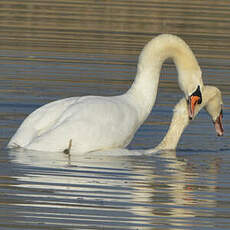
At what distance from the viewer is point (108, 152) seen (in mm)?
11484

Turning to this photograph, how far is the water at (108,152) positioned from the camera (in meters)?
8.68

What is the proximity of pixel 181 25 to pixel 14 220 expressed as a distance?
659 inches

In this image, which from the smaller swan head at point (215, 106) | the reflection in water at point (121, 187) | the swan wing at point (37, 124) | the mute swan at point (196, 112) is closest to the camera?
the reflection in water at point (121, 187)

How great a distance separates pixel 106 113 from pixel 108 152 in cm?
44

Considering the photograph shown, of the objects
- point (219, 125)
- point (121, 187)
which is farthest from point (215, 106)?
point (121, 187)

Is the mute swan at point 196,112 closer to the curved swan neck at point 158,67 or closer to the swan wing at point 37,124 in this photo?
the curved swan neck at point 158,67

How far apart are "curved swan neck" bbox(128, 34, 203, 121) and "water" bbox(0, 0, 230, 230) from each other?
640mm

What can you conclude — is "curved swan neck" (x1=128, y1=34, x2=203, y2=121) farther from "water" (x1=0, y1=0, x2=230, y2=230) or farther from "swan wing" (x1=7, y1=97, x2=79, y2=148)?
"swan wing" (x1=7, y1=97, x2=79, y2=148)

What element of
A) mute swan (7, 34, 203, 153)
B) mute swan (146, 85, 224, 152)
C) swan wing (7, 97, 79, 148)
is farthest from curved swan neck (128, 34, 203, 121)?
swan wing (7, 97, 79, 148)

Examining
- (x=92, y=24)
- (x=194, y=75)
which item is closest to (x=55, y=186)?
(x=194, y=75)

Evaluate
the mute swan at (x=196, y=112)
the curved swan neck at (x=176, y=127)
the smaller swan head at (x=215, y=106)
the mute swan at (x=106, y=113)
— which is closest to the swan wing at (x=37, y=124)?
the mute swan at (x=106, y=113)

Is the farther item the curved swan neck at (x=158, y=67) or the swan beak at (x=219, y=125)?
the swan beak at (x=219, y=125)

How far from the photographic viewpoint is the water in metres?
8.68

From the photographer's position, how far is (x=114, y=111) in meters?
11.7
